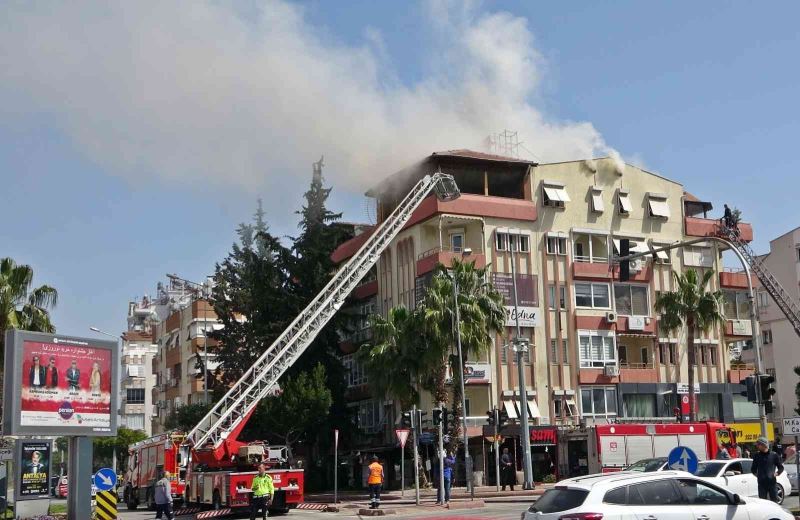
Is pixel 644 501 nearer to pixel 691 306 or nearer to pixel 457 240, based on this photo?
pixel 691 306

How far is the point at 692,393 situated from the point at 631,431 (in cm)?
1651

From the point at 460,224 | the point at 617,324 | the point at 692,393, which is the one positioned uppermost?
the point at 460,224

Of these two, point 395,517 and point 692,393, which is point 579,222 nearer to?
point 692,393

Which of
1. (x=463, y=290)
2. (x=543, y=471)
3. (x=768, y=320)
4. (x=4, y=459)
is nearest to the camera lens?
(x=4, y=459)

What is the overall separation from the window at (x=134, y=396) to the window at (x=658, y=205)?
2787 inches

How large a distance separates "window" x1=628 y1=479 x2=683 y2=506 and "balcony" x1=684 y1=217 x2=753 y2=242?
162ft

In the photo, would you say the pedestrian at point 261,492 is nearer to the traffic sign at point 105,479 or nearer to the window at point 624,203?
the traffic sign at point 105,479

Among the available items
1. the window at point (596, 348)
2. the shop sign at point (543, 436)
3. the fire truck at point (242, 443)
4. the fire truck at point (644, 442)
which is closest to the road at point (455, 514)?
the fire truck at point (242, 443)

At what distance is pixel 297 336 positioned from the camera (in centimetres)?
4488

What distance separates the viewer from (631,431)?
40562 millimetres

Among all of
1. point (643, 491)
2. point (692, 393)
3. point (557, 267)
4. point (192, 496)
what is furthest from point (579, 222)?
point (643, 491)

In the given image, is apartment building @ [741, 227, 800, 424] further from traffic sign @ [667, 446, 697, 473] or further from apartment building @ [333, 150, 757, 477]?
traffic sign @ [667, 446, 697, 473]

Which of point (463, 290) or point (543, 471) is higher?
point (463, 290)

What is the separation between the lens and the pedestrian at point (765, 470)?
18.0 meters
